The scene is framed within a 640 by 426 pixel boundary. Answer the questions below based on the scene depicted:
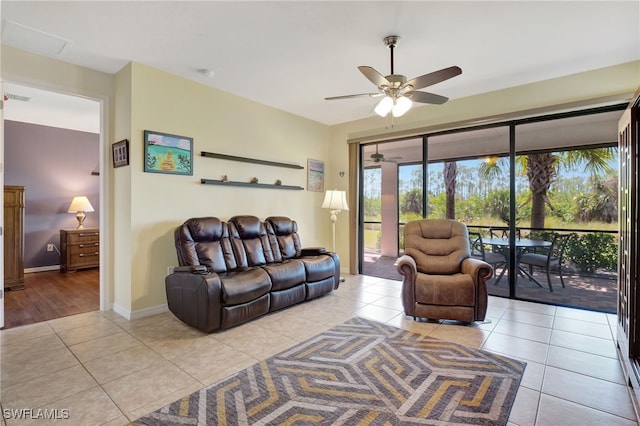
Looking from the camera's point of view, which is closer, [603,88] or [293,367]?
[293,367]

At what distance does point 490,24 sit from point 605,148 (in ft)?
7.86

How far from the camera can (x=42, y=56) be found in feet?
10.4

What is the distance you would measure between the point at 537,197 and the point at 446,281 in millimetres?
2012

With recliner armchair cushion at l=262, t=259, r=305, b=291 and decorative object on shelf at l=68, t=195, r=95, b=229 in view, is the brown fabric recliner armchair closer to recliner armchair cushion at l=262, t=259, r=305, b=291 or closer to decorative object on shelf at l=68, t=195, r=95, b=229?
recliner armchair cushion at l=262, t=259, r=305, b=291

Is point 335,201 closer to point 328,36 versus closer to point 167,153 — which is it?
point 167,153

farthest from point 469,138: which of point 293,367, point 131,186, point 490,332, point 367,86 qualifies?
point 131,186

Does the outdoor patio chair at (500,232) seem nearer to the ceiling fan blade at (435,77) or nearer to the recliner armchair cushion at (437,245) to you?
the recliner armchair cushion at (437,245)

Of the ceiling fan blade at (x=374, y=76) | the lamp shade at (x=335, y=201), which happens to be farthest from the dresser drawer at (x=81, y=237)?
the ceiling fan blade at (x=374, y=76)

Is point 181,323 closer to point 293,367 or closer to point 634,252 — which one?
point 293,367

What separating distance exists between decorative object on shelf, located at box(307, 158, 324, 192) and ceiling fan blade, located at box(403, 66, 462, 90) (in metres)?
2.96

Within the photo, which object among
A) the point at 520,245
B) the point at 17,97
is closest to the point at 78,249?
the point at 17,97

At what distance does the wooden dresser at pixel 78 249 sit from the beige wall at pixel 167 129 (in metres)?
2.59

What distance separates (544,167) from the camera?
13.3ft

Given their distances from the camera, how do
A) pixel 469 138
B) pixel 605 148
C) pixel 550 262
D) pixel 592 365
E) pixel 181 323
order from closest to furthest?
pixel 592 365 < pixel 181 323 < pixel 605 148 < pixel 550 262 < pixel 469 138
